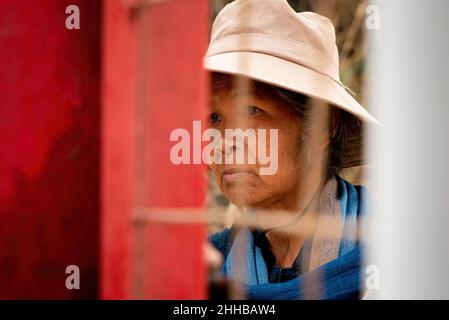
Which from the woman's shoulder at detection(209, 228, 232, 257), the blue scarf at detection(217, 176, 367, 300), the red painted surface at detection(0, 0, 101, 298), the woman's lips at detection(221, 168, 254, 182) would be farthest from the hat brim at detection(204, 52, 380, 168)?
the red painted surface at detection(0, 0, 101, 298)

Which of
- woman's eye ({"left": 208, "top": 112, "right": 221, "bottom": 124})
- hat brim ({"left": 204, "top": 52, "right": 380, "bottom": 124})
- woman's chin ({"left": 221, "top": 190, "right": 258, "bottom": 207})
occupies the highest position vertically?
hat brim ({"left": 204, "top": 52, "right": 380, "bottom": 124})

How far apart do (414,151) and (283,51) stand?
1.42 feet

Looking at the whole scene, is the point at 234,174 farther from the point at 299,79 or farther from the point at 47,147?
the point at 47,147

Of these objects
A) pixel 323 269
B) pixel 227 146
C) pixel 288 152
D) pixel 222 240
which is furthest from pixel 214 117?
pixel 323 269

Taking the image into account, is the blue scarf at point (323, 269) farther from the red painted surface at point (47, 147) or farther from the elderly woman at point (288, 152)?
the red painted surface at point (47, 147)

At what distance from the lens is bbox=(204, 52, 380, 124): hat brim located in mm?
1582

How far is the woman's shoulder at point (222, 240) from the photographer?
5.70ft

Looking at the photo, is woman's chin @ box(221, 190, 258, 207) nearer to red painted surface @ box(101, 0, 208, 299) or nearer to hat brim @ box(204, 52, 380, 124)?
red painted surface @ box(101, 0, 208, 299)

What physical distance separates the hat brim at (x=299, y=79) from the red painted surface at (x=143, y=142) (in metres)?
0.15

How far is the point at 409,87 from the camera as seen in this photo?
147 centimetres

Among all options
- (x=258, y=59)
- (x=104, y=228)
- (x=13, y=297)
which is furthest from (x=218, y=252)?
(x=13, y=297)

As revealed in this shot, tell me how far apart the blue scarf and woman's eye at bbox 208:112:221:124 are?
0.31 m

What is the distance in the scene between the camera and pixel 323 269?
64.5 inches

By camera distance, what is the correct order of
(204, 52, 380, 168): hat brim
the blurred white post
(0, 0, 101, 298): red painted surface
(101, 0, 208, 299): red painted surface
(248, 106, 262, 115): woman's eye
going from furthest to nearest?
(0, 0, 101, 298): red painted surface, (101, 0, 208, 299): red painted surface, (248, 106, 262, 115): woman's eye, (204, 52, 380, 168): hat brim, the blurred white post
